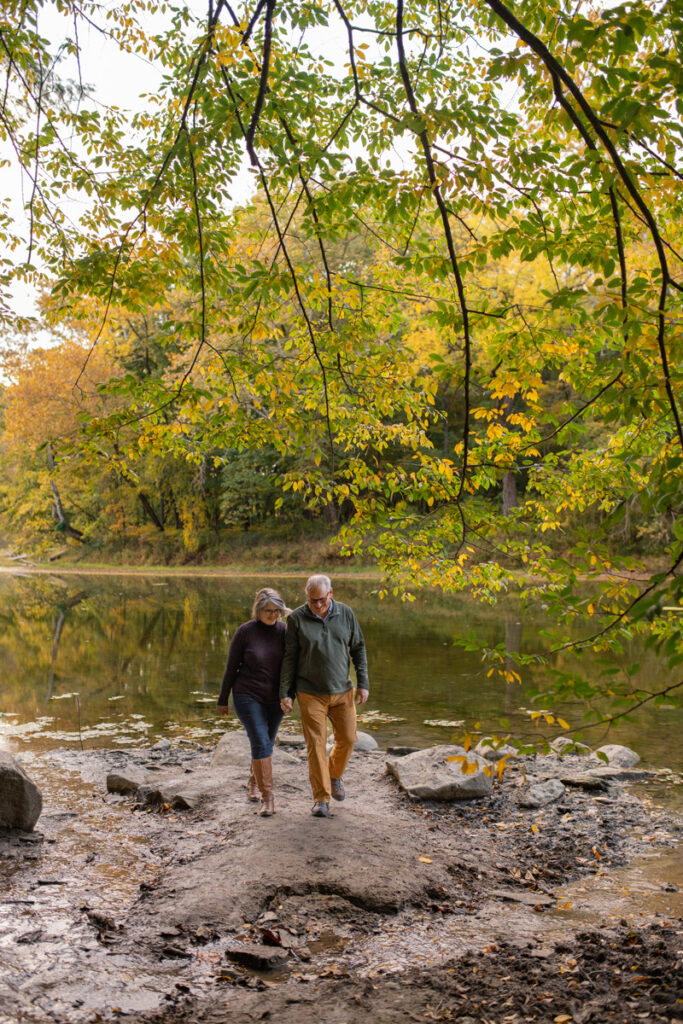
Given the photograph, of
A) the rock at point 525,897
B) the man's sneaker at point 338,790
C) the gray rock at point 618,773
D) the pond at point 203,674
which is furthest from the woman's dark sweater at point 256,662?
the gray rock at point 618,773

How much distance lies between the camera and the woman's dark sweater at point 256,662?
6.52 metres

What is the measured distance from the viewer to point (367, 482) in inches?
232

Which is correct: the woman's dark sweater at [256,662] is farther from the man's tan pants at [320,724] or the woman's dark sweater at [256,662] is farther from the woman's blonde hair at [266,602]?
the man's tan pants at [320,724]

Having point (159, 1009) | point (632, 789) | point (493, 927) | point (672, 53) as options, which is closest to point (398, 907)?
point (493, 927)

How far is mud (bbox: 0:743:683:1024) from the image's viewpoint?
11.9ft

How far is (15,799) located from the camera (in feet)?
20.0

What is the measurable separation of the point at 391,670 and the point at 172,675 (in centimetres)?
404

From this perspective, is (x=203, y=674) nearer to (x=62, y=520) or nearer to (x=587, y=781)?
(x=587, y=781)

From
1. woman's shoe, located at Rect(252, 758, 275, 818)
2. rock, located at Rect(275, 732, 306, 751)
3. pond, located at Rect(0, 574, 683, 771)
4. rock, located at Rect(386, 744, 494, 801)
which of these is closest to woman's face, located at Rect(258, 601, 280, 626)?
woman's shoe, located at Rect(252, 758, 275, 818)

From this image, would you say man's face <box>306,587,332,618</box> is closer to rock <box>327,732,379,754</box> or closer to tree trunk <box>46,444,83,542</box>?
rock <box>327,732,379,754</box>

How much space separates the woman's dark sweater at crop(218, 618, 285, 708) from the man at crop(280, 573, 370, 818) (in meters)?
0.18

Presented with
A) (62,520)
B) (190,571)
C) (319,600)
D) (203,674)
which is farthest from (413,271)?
(62,520)

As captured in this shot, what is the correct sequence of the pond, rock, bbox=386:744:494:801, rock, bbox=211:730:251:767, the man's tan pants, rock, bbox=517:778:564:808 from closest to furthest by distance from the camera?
the man's tan pants → rock, bbox=517:778:564:808 → rock, bbox=386:744:494:801 → rock, bbox=211:730:251:767 → the pond

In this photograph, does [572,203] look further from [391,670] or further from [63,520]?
[63,520]
